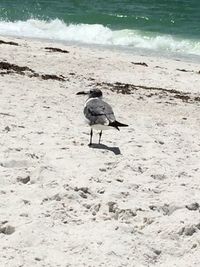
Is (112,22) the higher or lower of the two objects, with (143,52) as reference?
higher

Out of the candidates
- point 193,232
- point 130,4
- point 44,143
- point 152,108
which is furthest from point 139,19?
point 193,232

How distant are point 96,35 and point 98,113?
2087cm

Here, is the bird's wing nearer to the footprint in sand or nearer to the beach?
the beach

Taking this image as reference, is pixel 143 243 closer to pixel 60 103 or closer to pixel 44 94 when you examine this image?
pixel 60 103

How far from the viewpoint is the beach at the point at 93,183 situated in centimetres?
448

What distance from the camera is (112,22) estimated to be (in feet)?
104

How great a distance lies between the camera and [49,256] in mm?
4293

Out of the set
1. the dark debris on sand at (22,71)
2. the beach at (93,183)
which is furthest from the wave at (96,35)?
the beach at (93,183)

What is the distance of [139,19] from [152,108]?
2211 cm

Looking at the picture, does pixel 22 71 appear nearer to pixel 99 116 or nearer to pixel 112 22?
pixel 99 116

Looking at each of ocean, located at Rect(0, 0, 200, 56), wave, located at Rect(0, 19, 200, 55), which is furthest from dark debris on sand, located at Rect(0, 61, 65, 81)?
wave, located at Rect(0, 19, 200, 55)

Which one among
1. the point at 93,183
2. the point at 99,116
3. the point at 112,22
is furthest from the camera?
the point at 112,22

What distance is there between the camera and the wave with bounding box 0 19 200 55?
85.6 feet

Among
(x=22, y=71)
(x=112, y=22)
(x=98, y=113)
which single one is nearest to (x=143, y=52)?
(x=112, y=22)
